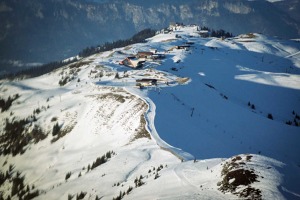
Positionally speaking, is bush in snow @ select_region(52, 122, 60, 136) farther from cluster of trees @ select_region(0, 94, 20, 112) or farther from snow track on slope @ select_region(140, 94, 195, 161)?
cluster of trees @ select_region(0, 94, 20, 112)

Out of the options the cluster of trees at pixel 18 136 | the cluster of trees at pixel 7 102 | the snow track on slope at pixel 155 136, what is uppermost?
the snow track on slope at pixel 155 136

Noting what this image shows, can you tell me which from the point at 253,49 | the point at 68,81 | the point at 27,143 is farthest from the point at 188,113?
the point at 253,49

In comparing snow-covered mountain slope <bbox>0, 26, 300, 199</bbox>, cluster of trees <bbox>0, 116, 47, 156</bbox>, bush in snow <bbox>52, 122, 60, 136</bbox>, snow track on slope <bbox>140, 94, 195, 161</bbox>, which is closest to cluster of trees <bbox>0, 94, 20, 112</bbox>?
snow-covered mountain slope <bbox>0, 26, 300, 199</bbox>

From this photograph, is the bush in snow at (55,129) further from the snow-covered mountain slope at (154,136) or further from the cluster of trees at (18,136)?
the cluster of trees at (18,136)

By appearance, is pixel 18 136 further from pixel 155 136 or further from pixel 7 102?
pixel 155 136

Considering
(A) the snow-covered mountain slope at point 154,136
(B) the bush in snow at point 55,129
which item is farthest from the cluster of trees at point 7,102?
(B) the bush in snow at point 55,129

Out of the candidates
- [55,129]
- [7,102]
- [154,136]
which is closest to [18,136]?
[55,129]

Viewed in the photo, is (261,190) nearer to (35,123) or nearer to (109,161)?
(109,161)

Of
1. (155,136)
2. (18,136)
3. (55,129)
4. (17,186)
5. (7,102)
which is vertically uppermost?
(155,136)
